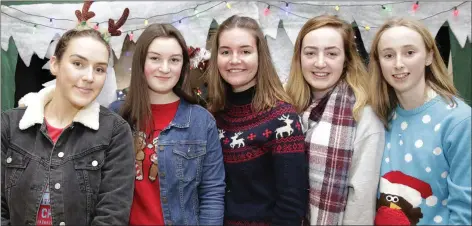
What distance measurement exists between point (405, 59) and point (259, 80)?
0.63 metres

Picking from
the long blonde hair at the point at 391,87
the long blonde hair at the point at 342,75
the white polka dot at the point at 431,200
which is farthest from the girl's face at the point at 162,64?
the white polka dot at the point at 431,200

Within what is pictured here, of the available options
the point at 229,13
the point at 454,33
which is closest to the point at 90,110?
the point at 229,13

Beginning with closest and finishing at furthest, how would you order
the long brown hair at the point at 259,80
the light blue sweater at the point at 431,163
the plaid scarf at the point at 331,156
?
the light blue sweater at the point at 431,163 < the plaid scarf at the point at 331,156 < the long brown hair at the point at 259,80

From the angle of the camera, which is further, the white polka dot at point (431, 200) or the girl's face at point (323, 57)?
the girl's face at point (323, 57)

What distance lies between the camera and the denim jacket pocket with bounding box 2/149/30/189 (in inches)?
63.2

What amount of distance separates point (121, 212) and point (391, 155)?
1149 millimetres

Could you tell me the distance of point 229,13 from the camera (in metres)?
2.64

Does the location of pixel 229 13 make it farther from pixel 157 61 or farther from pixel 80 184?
pixel 80 184

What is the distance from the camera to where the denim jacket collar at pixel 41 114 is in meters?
Result: 1.64

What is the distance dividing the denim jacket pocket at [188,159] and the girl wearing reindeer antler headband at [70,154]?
0.21 metres

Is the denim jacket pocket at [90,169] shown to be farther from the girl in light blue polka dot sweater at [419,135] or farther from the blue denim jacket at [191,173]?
the girl in light blue polka dot sweater at [419,135]

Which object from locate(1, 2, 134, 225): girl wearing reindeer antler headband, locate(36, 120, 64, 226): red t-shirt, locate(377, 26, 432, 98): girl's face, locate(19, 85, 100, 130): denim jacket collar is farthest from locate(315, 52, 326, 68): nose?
locate(36, 120, 64, 226): red t-shirt

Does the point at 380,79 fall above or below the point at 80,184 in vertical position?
above

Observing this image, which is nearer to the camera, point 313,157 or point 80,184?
point 80,184
